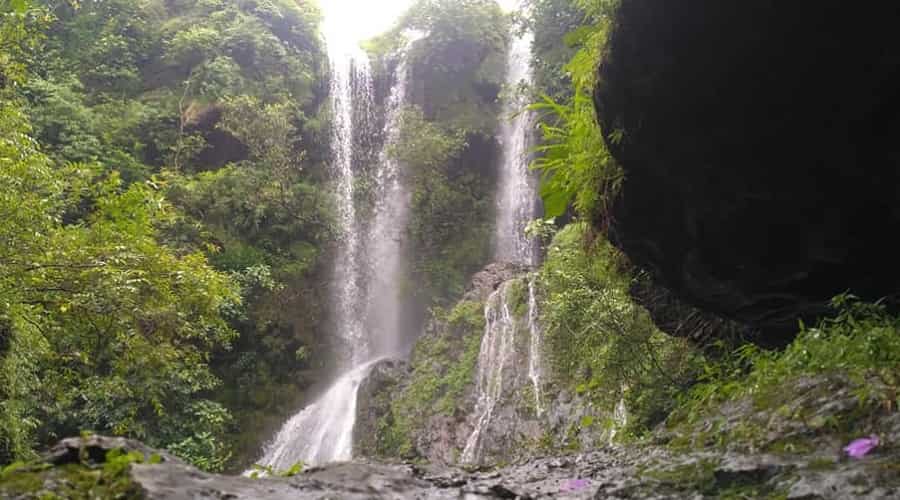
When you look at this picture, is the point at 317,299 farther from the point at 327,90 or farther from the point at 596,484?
the point at 596,484

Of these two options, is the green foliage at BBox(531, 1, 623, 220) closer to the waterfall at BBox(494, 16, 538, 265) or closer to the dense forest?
the dense forest

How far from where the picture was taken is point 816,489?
1.78 m

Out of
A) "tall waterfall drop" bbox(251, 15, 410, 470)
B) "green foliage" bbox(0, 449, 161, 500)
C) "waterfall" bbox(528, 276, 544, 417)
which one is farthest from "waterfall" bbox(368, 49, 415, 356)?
"green foliage" bbox(0, 449, 161, 500)

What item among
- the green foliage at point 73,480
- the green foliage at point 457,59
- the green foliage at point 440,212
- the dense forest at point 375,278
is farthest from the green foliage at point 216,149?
the green foliage at point 73,480

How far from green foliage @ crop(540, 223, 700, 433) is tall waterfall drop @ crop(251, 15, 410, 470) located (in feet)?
23.6

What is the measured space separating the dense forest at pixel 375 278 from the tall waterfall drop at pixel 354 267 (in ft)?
0.43

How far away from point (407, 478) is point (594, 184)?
2.30m

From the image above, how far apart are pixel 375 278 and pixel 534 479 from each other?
633 inches

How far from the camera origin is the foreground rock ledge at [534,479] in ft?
5.54

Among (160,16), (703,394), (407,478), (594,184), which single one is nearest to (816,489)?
(407,478)

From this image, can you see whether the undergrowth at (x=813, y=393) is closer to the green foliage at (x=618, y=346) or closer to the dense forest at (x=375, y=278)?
the dense forest at (x=375, y=278)

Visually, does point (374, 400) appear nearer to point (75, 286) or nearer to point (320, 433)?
point (320, 433)

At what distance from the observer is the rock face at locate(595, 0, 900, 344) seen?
2.65 metres

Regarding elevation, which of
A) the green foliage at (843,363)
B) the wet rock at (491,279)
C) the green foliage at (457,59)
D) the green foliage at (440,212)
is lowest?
the green foliage at (843,363)
